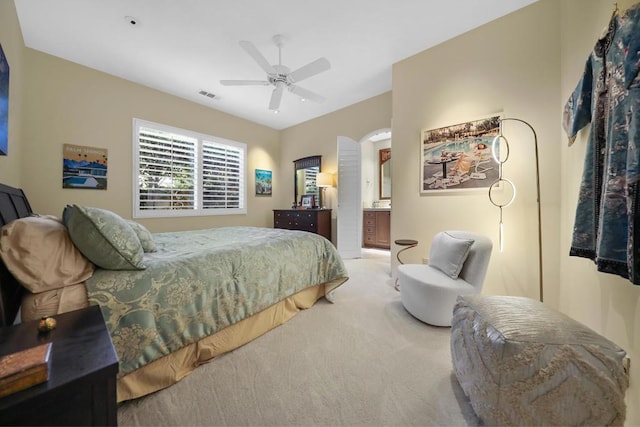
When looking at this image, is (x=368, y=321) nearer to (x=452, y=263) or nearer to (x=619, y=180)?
(x=452, y=263)

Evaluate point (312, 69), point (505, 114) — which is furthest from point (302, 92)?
point (505, 114)

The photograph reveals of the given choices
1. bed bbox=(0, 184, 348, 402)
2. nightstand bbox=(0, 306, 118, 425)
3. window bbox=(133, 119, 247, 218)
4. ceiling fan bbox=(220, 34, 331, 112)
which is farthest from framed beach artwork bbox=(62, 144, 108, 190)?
nightstand bbox=(0, 306, 118, 425)

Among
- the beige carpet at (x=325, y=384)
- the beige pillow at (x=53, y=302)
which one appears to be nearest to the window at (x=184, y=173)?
the beige pillow at (x=53, y=302)

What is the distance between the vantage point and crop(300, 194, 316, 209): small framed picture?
16.9ft

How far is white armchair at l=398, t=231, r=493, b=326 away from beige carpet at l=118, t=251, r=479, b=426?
6.5 inches

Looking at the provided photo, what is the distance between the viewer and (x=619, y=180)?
1030 millimetres

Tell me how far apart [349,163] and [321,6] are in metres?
2.52

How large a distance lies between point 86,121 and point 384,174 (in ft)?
19.4

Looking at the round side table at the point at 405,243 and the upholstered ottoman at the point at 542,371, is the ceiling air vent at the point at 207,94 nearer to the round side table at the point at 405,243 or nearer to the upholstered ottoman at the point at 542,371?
the round side table at the point at 405,243

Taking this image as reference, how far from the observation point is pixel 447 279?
2.10 meters

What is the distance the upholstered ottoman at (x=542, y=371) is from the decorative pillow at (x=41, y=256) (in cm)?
203

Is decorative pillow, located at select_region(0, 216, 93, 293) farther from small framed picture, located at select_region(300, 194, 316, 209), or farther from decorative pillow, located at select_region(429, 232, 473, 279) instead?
small framed picture, located at select_region(300, 194, 316, 209)

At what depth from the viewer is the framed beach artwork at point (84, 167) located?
3.08 meters

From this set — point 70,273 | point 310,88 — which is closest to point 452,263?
point 70,273
